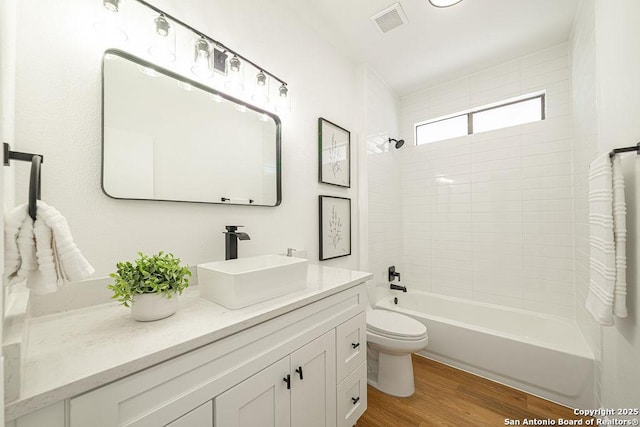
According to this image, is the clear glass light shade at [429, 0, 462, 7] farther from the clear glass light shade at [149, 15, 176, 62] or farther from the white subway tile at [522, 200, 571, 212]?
the white subway tile at [522, 200, 571, 212]

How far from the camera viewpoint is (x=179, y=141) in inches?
48.3

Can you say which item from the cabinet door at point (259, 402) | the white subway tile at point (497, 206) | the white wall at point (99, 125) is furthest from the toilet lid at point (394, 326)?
the white subway tile at point (497, 206)

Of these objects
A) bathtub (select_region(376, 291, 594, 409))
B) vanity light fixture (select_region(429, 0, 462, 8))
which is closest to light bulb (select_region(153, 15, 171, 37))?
vanity light fixture (select_region(429, 0, 462, 8))

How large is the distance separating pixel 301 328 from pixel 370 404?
1107 millimetres

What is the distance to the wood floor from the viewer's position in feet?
5.14

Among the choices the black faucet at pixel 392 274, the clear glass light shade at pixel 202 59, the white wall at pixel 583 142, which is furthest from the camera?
the black faucet at pixel 392 274

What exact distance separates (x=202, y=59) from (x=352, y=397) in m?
1.93

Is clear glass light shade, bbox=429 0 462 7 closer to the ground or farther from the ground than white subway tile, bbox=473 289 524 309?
farther from the ground

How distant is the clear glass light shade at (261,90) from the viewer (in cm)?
148

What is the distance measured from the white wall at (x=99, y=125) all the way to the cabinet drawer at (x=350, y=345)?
63 cm

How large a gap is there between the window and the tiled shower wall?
108mm

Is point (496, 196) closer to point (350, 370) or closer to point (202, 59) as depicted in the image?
point (350, 370)

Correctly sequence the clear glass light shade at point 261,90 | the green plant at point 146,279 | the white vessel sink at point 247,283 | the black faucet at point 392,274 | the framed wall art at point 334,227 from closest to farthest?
the green plant at point 146,279
the white vessel sink at point 247,283
the clear glass light shade at point 261,90
the framed wall art at point 334,227
the black faucet at point 392,274

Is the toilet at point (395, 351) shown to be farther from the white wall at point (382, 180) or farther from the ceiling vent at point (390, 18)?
the ceiling vent at point (390, 18)
